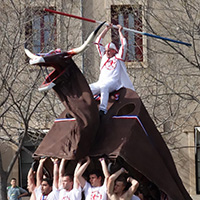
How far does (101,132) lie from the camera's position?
10359 mm

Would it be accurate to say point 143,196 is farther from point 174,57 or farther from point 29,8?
point 174,57

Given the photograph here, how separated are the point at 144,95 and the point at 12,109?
3.73m

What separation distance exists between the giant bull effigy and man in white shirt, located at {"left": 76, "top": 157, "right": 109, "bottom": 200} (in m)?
0.20

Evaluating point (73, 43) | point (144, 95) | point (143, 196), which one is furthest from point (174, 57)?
point (143, 196)

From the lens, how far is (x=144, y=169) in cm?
998

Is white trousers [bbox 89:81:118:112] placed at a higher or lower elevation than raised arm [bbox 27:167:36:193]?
higher

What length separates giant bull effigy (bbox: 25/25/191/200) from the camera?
9906mm

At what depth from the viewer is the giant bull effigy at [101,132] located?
9.91 metres

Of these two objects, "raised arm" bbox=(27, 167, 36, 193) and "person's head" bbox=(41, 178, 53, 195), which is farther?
"raised arm" bbox=(27, 167, 36, 193)

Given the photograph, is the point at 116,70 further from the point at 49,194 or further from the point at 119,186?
the point at 49,194

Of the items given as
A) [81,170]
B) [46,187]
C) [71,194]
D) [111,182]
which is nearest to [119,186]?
[111,182]

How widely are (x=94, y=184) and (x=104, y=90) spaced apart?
154 cm

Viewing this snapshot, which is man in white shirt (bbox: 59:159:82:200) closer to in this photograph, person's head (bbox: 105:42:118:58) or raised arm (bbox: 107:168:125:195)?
raised arm (bbox: 107:168:125:195)

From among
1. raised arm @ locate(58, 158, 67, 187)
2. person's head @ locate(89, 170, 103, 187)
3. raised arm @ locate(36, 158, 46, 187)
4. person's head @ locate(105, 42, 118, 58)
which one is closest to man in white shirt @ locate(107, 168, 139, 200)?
person's head @ locate(89, 170, 103, 187)
